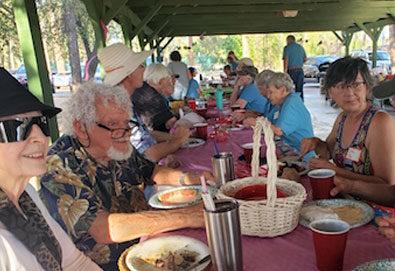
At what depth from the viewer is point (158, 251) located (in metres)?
1.24

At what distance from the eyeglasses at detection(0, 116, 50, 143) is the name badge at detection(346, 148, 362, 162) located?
1.43 meters

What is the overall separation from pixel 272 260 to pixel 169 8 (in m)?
8.00

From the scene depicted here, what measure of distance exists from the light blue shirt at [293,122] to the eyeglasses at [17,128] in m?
Result: 2.15

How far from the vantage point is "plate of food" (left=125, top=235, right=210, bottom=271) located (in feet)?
3.74

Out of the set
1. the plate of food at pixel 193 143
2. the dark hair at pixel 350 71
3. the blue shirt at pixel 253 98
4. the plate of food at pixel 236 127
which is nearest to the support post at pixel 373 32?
the blue shirt at pixel 253 98

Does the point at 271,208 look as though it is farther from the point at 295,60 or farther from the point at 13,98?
the point at 295,60

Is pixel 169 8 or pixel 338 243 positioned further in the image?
pixel 169 8

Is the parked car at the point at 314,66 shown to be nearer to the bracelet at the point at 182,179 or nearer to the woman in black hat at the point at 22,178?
the bracelet at the point at 182,179

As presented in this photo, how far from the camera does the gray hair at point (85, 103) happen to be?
1675mm

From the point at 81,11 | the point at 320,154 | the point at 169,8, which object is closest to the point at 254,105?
the point at 320,154

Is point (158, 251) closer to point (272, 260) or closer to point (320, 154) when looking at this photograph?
point (272, 260)

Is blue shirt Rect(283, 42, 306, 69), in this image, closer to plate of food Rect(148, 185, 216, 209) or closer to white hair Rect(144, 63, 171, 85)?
white hair Rect(144, 63, 171, 85)

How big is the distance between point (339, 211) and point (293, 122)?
1624 mm

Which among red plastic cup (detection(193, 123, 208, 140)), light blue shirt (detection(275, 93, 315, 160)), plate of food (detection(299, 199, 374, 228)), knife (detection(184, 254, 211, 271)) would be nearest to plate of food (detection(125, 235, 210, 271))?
knife (detection(184, 254, 211, 271))
